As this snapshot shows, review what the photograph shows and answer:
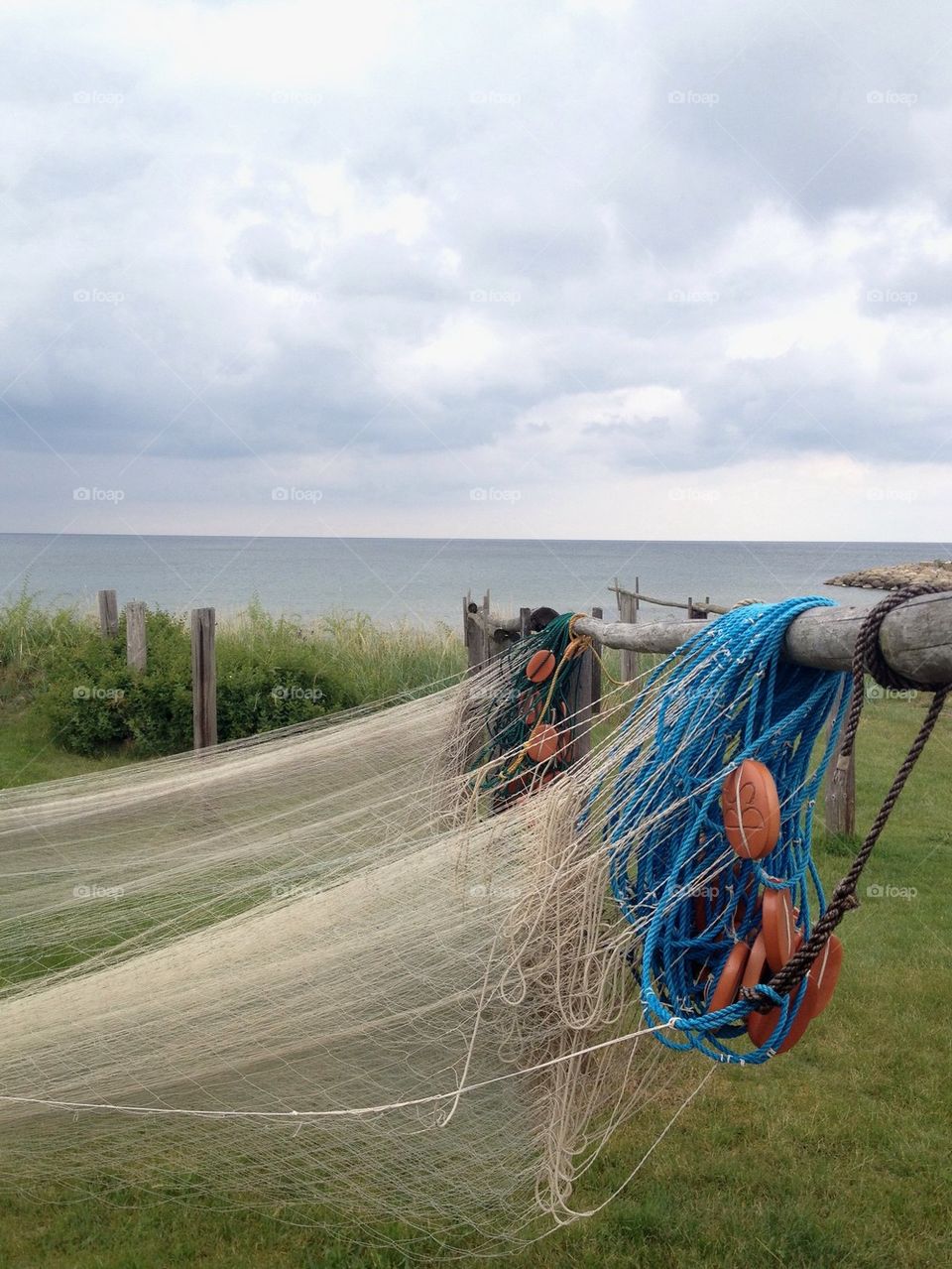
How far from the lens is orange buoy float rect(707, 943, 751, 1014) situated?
83.4 inches

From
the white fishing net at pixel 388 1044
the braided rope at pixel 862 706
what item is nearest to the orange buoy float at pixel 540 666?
the white fishing net at pixel 388 1044

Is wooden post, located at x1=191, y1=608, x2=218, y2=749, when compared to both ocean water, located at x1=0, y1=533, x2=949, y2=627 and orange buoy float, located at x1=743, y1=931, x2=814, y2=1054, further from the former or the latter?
ocean water, located at x1=0, y1=533, x2=949, y2=627

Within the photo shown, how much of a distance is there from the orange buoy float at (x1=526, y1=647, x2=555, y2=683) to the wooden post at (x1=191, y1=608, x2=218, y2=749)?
383 cm

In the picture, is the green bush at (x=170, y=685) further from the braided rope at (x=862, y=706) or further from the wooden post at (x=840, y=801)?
the braided rope at (x=862, y=706)

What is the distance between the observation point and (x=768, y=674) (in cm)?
224

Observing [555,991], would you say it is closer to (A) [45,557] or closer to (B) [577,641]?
(B) [577,641]

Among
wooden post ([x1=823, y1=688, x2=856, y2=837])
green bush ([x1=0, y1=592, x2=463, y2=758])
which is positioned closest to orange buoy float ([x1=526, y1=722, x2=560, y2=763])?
wooden post ([x1=823, y1=688, x2=856, y2=837])

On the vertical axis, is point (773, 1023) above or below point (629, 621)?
below

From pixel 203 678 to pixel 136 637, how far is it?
2.10m

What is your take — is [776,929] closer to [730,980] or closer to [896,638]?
[730,980]

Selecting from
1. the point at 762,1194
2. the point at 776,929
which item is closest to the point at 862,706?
the point at 776,929

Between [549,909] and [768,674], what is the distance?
0.74 metres

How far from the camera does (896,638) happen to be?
185cm

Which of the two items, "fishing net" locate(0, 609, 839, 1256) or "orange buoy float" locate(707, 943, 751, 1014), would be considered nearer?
"orange buoy float" locate(707, 943, 751, 1014)
